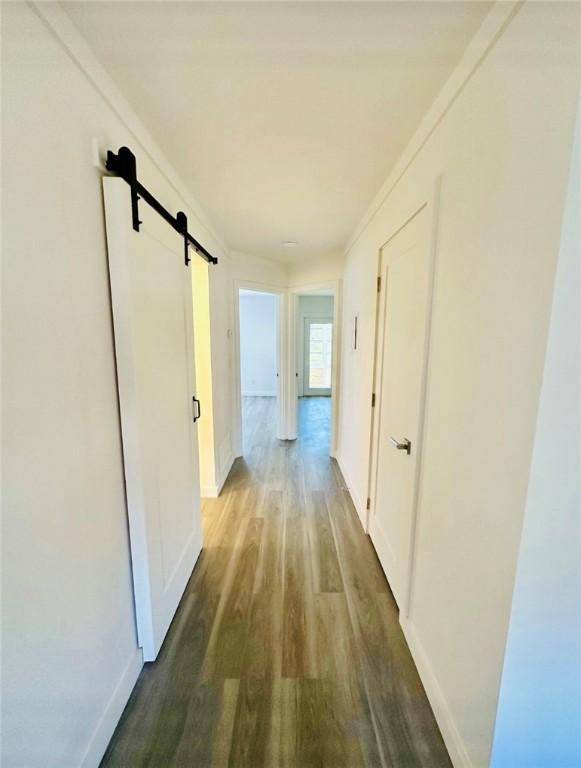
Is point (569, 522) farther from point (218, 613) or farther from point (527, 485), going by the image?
point (218, 613)

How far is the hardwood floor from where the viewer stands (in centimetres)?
112

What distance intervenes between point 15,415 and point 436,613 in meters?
1.58

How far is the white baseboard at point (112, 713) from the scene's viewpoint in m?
1.02

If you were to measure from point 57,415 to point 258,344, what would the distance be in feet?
21.1

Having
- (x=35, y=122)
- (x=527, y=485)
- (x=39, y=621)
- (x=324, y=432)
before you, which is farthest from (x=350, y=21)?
(x=324, y=432)

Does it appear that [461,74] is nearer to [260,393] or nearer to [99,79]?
[99,79]

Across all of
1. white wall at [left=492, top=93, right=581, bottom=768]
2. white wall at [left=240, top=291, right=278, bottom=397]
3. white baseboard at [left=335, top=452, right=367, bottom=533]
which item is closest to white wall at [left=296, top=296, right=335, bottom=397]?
white wall at [left=240, top=291, right=278, bottom=397]

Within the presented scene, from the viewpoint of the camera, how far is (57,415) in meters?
0.88

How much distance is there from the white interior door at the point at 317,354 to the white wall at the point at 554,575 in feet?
21.5

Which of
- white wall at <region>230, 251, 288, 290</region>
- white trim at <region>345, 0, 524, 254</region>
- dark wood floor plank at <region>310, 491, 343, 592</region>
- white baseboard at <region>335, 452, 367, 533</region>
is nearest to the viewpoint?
white trim at <region>345, 0, 524, 254</region>

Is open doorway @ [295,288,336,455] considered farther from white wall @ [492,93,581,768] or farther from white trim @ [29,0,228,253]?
white wall @ [492,93,581,768]

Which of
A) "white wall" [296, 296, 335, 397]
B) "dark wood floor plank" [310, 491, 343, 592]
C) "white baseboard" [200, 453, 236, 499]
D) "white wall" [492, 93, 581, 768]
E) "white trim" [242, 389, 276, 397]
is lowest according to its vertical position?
"dark wood floor plank" [310, 491, 343, 592]

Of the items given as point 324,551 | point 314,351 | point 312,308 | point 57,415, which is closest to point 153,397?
point 57,415

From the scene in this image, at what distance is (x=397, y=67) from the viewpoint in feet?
3.44
